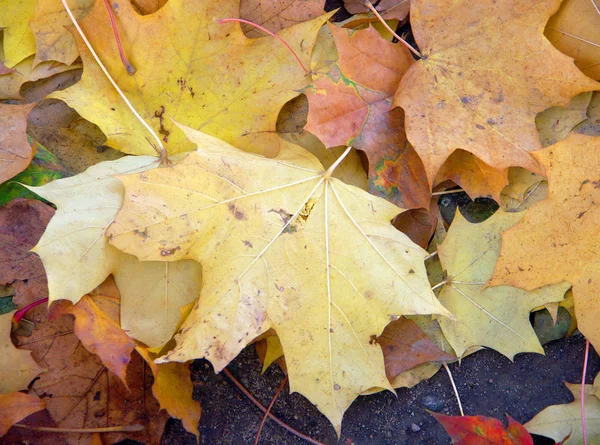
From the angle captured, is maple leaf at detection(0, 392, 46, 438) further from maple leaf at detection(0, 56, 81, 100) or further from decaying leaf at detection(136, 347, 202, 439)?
maple leaf at detection(0, 56, 81, 100)

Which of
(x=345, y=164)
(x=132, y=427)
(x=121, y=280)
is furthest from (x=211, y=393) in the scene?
(x=345, y=164)

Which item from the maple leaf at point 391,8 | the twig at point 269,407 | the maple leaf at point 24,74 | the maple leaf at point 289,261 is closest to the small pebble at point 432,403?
the maple leaf at point 289,261

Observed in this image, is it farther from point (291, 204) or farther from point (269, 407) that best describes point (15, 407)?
point (291, 204)

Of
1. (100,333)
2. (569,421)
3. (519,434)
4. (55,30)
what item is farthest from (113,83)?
Answer: (569,421)

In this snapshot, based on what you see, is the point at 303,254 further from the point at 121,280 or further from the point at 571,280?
the point at 571,280

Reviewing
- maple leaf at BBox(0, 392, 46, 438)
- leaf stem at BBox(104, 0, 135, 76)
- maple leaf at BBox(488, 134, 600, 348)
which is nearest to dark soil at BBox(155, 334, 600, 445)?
maple leaf at BBox(488, 134, 600, 348)

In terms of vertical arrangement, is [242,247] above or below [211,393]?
above

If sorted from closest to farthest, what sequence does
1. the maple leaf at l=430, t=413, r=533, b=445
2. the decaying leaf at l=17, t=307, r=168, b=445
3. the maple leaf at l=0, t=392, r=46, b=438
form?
the maple leaf at l=430, t=413, r=533, b=445
the maple leaf at l=0, t=392, r=46, b=438
the decaying leaf at l=17, t=307, r=168, b=445
